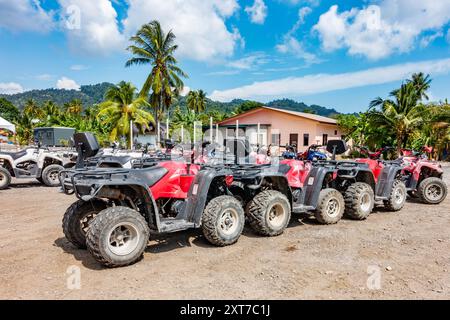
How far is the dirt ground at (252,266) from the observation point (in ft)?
12.3

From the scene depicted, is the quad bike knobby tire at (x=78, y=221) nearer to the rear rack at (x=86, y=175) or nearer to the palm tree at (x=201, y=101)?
the rear rack at (x=86, y=175)

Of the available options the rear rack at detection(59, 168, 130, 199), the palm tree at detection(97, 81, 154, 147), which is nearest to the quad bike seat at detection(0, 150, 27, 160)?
the rear rack at detection(59, 168, 130, 199)

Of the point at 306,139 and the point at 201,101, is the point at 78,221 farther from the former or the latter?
the point at 201,101

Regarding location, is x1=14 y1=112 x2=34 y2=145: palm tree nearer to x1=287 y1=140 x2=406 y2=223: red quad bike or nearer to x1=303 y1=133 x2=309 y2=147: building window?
x1=303 y1=133 x2=309 y2=147: building window

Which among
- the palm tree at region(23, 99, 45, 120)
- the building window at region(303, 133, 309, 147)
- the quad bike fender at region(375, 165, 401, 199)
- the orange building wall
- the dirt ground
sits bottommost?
the dirt ground

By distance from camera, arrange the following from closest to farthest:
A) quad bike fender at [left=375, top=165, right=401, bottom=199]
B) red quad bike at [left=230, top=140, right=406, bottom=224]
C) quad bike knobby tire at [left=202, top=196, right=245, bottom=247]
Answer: quad bike knobby tire at [left=202, top=196, right=245, bottom=247], red quad bike at [left=230, top=140, right=406, bottom=224], quad bike fender at [left=375, top=165, right=401, bottom=199]

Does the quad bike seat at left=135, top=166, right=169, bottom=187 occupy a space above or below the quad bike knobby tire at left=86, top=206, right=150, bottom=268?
above

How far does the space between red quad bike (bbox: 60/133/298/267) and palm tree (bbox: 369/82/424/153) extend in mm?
23175

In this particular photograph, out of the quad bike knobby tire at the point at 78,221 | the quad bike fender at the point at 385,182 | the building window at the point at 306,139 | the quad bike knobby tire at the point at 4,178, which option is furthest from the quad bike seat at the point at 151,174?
the building window at the point at 306,139

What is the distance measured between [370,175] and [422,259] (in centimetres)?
324

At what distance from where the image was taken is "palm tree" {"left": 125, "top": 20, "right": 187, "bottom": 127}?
28.7 meters

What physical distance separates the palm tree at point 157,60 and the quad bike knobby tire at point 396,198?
23.5 metres

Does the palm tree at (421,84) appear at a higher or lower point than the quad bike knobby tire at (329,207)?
higher
